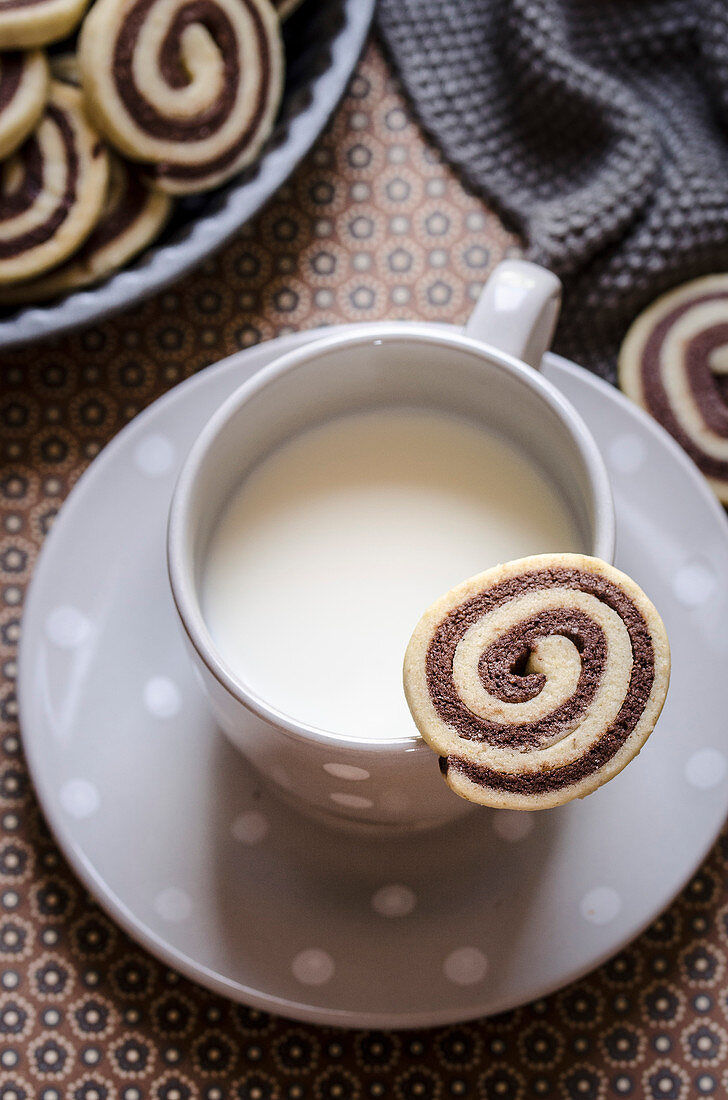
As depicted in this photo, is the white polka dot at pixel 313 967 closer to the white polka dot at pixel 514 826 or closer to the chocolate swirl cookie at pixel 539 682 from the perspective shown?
the white polka dot at pixel 514 826

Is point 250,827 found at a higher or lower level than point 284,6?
lower

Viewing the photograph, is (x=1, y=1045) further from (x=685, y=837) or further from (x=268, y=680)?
(x=685, y=837)

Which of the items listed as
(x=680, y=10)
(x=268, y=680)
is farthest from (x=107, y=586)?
(x=680, y=10)

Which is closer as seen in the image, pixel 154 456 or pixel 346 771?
pixel 346 771

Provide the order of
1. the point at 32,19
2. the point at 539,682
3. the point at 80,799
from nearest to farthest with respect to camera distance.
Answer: the point at 539,682 < the point at 80,799 < the point at 32,19

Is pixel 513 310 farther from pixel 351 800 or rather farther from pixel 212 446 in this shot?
pixel 351 800

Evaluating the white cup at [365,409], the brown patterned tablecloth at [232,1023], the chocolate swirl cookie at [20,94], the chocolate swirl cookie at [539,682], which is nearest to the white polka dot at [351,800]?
the white cup at [365,409]

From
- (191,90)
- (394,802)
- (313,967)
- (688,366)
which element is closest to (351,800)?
(394,802)
